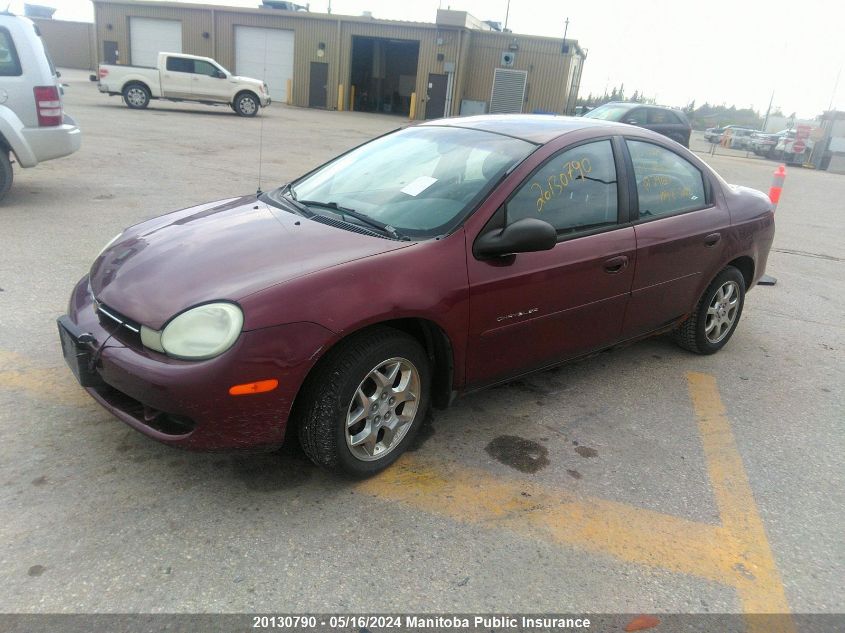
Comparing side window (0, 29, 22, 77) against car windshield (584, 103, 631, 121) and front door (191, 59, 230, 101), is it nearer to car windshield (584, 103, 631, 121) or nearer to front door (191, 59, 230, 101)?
car windshield (584, 103, 631, 121)

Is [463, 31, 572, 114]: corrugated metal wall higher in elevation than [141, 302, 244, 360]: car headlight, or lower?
higher

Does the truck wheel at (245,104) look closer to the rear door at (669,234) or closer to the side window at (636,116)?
the side window at (636,116)

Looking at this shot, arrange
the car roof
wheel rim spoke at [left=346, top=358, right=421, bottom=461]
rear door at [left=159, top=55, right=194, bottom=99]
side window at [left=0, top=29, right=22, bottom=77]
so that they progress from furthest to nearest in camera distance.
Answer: rear door at [left=159, top=55, right=194, bottom=99]
side window at [left=0, top=29, right=22, bottom=77]
the car roof
wheel rim spoke at [left=346, top=358, right=421, bottom=461]

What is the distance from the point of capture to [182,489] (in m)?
2.74

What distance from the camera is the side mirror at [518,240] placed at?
2.98 m

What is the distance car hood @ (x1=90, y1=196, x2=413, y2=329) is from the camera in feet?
8.49

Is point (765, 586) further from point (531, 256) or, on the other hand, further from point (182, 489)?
point (182, 489)

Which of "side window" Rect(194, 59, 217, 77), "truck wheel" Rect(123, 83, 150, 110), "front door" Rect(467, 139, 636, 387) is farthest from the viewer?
"side window" Rect(194, 59, 217, 77)

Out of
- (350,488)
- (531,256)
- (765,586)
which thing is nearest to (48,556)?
(350,488)

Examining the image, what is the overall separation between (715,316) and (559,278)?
185 cm

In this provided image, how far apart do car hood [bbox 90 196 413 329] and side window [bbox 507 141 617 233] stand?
77 cm

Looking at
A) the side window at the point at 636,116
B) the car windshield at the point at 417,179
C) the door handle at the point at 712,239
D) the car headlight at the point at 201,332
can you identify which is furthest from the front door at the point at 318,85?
the car headlight at the point at 201,332

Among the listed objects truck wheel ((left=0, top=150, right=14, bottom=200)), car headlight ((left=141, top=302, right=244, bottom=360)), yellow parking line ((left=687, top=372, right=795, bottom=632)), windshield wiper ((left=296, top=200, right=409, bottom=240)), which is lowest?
yellow parking line ((left=687, top=372, right=795, bottom=632))

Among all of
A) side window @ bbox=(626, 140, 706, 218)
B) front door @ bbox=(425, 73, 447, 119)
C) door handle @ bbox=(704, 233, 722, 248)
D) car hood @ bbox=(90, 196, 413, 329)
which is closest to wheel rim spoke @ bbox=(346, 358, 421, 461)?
car hood @ bbox=(90, 196, 413, 329)
